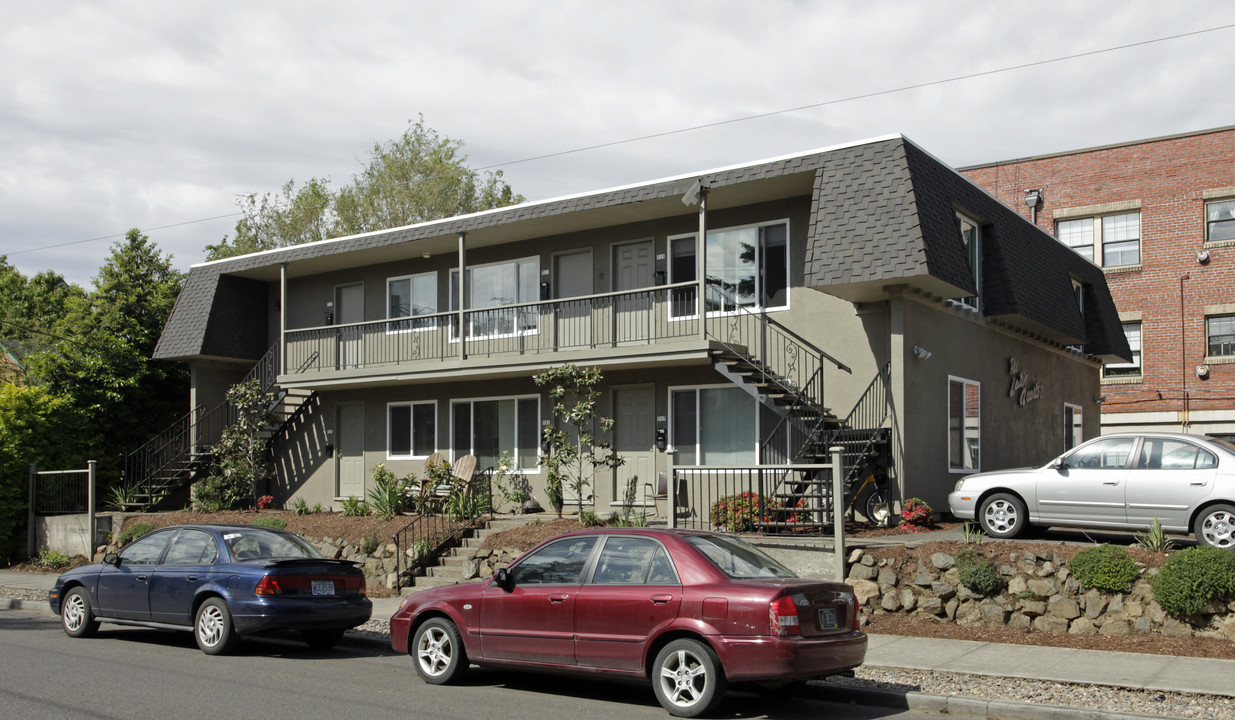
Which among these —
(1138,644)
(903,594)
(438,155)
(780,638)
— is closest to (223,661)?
(780,638)

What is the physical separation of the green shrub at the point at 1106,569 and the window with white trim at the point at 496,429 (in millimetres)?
11267

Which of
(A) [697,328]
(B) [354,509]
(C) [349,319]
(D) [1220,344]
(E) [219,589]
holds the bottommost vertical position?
(E) [219,589]

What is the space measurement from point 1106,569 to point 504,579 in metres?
6.52

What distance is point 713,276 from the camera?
18.7m

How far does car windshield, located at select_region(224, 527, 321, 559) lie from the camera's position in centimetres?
1157

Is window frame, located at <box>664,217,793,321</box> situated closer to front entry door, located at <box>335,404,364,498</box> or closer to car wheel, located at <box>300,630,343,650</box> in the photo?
front entry door, located at <box>335,404,364,498</box>

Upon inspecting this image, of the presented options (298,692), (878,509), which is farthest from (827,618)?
(878,509)

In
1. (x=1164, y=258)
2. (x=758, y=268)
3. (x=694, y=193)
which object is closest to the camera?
(x=694, y=193)

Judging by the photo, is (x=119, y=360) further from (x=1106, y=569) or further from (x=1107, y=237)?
(x=1107, y=237)

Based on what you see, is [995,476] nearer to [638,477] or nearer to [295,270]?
[638,477]

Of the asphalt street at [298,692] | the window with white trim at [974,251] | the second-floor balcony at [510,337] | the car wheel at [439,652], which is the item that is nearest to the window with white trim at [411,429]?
the second-floor balcony at [510,337]

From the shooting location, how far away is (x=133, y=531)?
21109mm

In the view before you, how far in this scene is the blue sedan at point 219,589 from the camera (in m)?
10.9

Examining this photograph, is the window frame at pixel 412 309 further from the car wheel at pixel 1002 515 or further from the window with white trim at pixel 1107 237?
the window with white trim at pixel 1107 237
